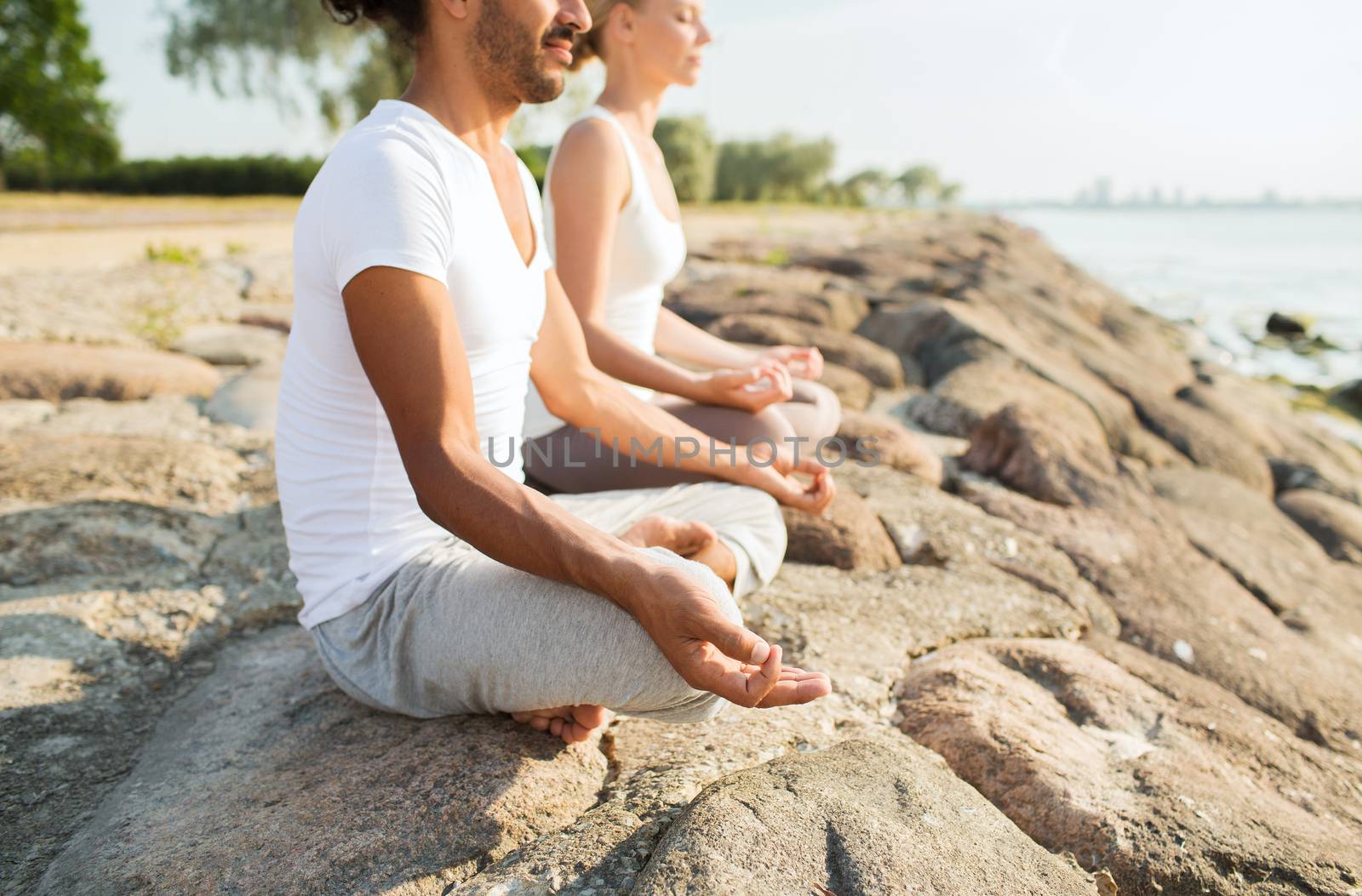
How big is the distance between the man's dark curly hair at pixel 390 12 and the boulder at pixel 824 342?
2836 millimetres

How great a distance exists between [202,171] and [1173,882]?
87.7 ft

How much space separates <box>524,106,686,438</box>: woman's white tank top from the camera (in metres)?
2.46

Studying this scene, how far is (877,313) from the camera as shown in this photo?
582cm

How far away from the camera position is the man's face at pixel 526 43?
1.61 meters

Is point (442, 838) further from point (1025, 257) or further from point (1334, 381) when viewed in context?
point (1025, 257)

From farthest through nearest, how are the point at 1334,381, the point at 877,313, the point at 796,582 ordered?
the point at 1334,381, the point at 877,313, the point at 796,582

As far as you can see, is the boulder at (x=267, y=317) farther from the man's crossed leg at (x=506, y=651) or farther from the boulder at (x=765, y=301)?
the man's crossed leg at (x=506, y=651)

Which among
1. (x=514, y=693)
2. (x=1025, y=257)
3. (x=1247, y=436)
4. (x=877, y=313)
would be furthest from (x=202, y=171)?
(x=514, y=693)

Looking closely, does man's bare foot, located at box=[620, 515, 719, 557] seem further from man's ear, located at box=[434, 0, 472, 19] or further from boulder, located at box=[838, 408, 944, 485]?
boulder, located at box=[838, 408, 944, 485]

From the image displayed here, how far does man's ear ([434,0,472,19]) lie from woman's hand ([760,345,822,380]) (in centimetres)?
138

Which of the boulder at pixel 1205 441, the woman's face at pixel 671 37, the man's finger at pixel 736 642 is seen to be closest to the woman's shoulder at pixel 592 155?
the woman's face at pixel 671 37

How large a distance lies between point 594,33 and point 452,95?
1097 millimetres

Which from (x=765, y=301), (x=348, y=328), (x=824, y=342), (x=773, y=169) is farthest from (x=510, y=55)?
(x=773, y=169)

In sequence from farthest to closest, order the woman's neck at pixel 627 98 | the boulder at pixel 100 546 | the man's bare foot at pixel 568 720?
the woman's neck at pixel 627 98, the boulder at pixel 100 546, the man's bare foot at pixel 568 720
